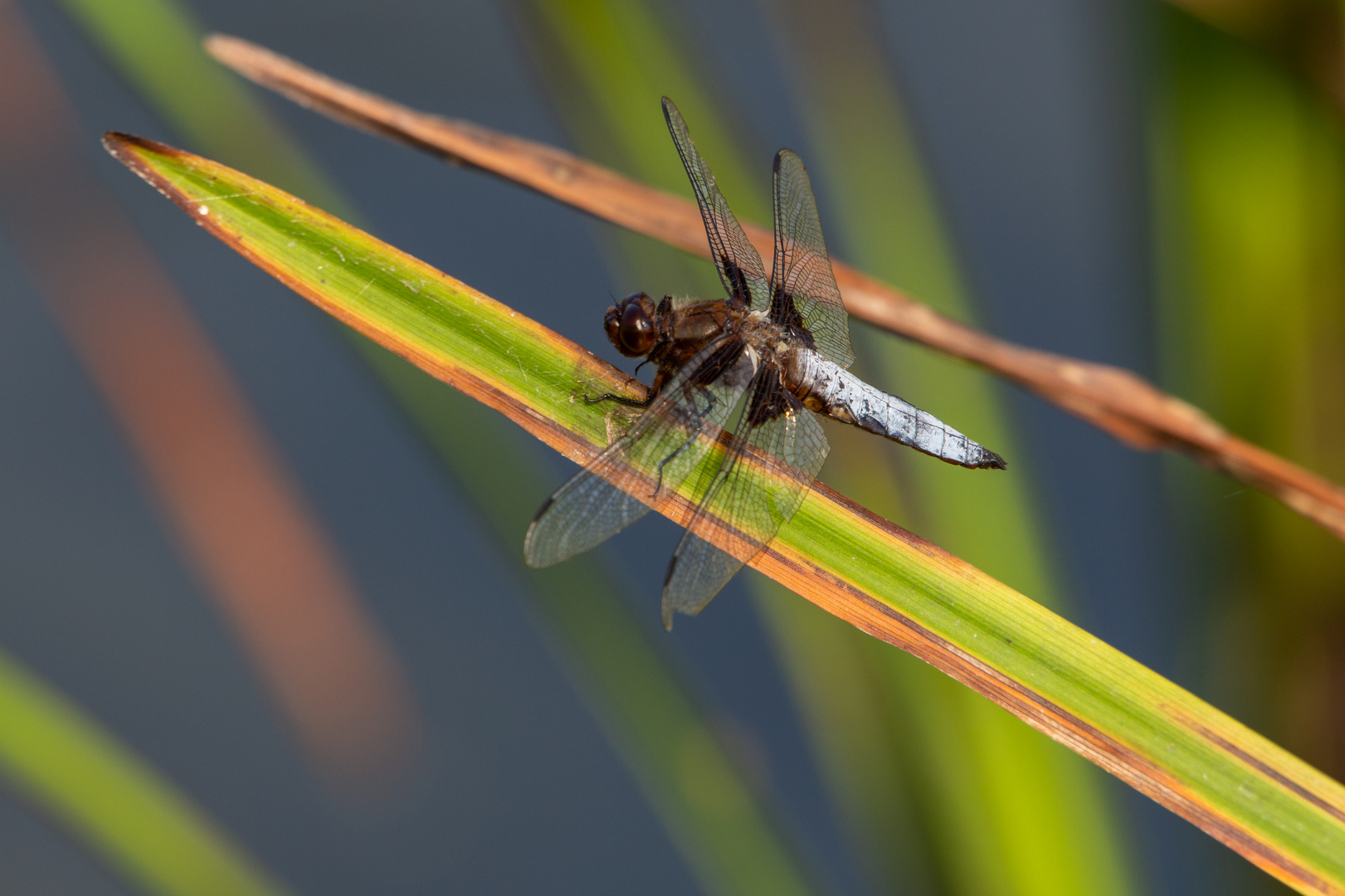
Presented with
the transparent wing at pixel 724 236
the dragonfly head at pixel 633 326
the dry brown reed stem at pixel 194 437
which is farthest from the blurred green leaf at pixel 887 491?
the dry brown reed stem at pixel 194 437

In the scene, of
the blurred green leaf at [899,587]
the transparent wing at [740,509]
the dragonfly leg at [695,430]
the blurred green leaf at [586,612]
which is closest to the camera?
the blurred green leaf at [899,587]

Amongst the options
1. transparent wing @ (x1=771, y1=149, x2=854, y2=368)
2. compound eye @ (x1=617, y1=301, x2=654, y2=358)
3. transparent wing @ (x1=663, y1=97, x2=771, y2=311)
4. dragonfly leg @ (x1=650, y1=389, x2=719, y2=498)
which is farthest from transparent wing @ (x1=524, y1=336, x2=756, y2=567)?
transparent wing @ (x1=771, y1=149, x2=854, y2=368)

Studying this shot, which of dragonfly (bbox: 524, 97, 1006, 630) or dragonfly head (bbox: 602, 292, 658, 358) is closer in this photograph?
dragonfly (bbox: 524, 97, 1006, 630)

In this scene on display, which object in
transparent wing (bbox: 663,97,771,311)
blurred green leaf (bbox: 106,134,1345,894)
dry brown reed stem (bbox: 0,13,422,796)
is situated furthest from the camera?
dry brown reed stem (bbox: 0,13,422,796)

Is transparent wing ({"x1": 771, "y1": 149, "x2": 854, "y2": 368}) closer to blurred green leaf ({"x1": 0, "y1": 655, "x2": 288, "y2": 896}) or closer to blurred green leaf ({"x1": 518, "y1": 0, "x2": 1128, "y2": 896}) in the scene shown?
blurred green leaf ({"x1": 518, "y1": 0, "x2": 1128, "y2": 896})

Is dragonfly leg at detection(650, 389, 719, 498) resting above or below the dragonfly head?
below

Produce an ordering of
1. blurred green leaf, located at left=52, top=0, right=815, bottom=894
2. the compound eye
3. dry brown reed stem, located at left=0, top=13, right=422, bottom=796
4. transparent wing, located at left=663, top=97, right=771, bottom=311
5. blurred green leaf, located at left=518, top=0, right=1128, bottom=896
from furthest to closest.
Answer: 1. dry brown reed stem, located at left=0, top=13, right=422, bottom=796
2. blurred green leaf, located at left=52, top=0, right=815, bottom=894
3. the compound eye
4. transparent wing, located at left=663, top=97, right=771, bottom=311
5. blurred green leaf, located at left=518, top=0, right=1128, bottom=896

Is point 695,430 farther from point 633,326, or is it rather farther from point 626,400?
point 633,326

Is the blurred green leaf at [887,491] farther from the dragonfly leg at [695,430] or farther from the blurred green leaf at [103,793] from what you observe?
the blurred green leaf at [103,793]

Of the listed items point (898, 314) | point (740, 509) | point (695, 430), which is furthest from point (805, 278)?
point (740, 509)

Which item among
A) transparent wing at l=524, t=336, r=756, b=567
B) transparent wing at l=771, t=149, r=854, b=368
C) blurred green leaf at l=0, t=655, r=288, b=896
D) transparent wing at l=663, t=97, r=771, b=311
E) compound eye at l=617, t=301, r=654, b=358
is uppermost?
transparent wing at l=771, t=149, r=854, b=368
